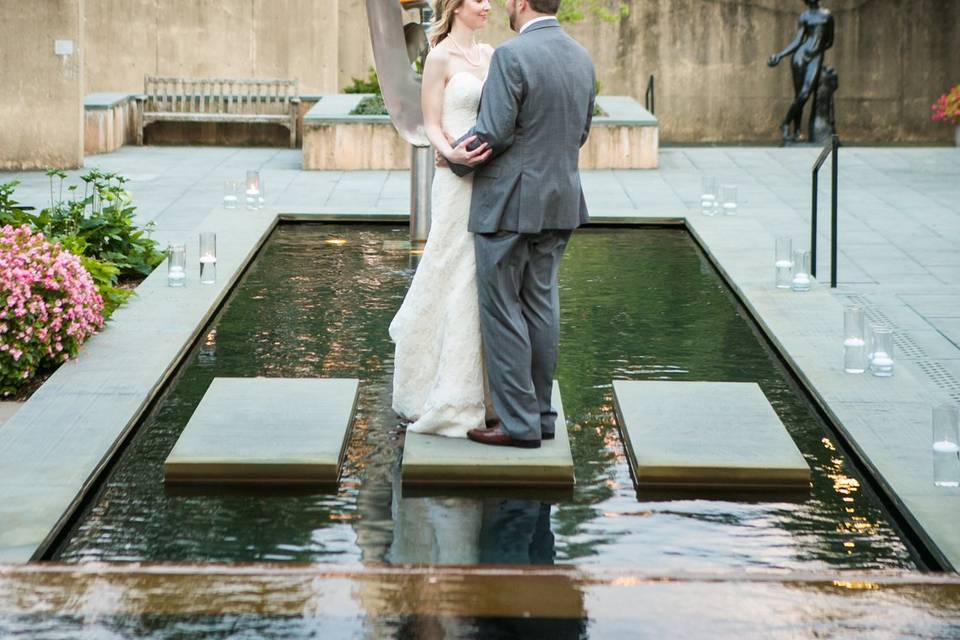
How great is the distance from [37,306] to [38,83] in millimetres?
10882

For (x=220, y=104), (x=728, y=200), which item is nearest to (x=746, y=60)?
(x=220, y=104)

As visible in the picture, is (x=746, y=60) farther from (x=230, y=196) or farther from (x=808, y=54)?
(x=230, y=196)

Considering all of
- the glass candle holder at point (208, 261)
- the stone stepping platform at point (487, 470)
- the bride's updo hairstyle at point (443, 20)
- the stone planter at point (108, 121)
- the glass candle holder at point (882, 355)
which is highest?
the bride's updo hairstyle at point (443, 20)

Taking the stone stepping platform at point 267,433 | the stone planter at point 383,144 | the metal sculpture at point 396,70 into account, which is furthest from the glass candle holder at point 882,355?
the stone planter at point 383,144

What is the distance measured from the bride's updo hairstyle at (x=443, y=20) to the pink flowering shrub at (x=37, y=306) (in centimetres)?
247

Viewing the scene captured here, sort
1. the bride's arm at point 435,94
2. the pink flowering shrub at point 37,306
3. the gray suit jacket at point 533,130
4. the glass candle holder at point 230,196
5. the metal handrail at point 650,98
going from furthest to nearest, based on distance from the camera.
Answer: the metal handrail at point 650,98
the glass candle holder at point 230,196
the pink flowering shrub at point 37,306
the bride's arm at point 435,94
the gray suit jacket at point 533,130

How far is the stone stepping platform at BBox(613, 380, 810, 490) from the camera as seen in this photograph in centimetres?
612

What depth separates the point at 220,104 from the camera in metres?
22.0

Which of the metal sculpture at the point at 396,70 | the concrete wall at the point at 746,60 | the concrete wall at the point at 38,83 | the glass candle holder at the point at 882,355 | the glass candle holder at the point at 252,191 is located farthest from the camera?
the concrete wall at the point at 746,60

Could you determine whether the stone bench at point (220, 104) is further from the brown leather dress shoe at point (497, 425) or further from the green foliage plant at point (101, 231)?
the brown leather dress shoe at point (497, 425)

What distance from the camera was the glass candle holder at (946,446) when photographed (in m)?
5.96

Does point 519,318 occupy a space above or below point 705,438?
above

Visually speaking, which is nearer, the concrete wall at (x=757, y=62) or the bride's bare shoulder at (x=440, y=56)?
the bride's bare shoulder at (x=440, y=56)

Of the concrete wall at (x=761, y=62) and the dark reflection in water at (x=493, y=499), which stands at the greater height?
the concrete wall at (x=761, y=62)
